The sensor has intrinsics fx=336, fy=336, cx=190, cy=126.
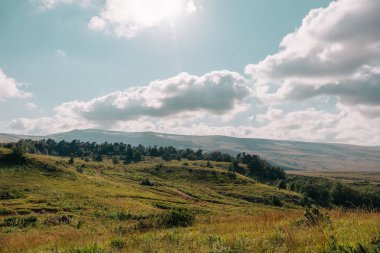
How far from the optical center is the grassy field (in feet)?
33.7

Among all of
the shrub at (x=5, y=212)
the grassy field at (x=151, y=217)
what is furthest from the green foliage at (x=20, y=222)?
the shrub at (x=5, y=212)

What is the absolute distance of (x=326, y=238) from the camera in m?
9.34

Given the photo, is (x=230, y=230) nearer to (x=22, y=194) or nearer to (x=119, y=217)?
(x=119, y=217)

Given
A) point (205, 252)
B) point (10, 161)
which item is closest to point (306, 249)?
point (205, 252)

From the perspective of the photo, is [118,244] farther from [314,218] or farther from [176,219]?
[314,218]

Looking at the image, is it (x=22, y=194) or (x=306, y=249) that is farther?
(x=22, y=194)

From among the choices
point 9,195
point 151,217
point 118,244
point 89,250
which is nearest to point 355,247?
point 118,244

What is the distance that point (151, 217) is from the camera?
67.5ft

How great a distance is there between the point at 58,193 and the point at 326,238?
69.5 meters

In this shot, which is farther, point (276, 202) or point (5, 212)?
point (276, 202)

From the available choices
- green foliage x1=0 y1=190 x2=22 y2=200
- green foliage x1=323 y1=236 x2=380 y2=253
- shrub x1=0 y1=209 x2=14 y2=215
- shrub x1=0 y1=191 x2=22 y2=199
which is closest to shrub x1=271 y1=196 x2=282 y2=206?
green foliage x1=0 y1=190 x2=22 y2=200

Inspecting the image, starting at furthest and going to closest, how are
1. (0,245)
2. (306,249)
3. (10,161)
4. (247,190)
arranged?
1. (247,190)
2. (10,161)
3. (0,245)
4. (306,249)

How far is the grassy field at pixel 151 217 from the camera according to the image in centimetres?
1027

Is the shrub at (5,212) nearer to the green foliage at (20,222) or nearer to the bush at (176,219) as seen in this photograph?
the green foliage at (20,222)
